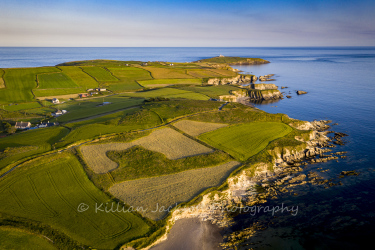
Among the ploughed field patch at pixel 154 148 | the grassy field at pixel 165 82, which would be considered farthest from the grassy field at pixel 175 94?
the ploughed field patch at pixel 154 148

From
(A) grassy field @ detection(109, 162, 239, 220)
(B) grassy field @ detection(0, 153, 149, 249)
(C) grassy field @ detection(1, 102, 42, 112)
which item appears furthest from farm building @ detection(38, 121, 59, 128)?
(A) grassy field @ detection(109, 162, 239, 220)

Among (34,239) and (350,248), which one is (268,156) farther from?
(34,239)

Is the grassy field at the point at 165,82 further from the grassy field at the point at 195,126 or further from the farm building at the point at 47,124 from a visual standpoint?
the grassy field at the point at 195,126


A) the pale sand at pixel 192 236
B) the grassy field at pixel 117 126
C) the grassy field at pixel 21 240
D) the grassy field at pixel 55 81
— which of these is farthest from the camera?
the grassy field at pixel 55 81

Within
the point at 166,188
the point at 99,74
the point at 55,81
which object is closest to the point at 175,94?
the point at 99,74

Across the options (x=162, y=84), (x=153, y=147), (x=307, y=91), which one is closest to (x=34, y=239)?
(x=153, y=147)

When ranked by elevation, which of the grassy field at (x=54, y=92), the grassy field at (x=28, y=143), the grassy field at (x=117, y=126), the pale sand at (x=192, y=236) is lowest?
the pale sand at (x=192, y=236)

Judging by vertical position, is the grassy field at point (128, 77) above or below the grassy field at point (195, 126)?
above
